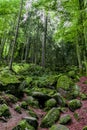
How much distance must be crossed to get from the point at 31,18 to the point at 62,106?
21.8 m

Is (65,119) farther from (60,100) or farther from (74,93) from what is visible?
(74,93)

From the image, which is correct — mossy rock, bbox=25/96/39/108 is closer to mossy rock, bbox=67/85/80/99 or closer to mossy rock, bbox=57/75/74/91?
mossy rock, bbox=67/85/80/99

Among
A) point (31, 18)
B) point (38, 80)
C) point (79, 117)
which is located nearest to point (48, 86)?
point (38, 80)

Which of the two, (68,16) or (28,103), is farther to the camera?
(68,16)

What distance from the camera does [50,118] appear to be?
11.3 meters

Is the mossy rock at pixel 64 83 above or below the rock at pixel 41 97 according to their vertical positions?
above

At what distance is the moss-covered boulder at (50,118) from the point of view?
10.9 m

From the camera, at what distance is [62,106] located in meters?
13.4

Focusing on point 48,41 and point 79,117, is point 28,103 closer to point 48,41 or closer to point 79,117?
point 79,117

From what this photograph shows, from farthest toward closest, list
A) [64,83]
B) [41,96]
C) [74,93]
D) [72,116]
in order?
[64,83]
[74,93]
[41,96]
[72,116]

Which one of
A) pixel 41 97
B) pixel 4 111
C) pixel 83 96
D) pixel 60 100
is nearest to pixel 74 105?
pixel 60 100

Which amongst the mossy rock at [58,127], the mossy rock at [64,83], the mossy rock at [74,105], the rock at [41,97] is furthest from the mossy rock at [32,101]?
the mossy rock at [58,127]

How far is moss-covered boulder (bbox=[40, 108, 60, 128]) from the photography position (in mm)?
Answer: 10906

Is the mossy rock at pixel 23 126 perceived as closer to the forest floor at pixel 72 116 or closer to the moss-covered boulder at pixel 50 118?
A: the forest floor at pixel 72 116
